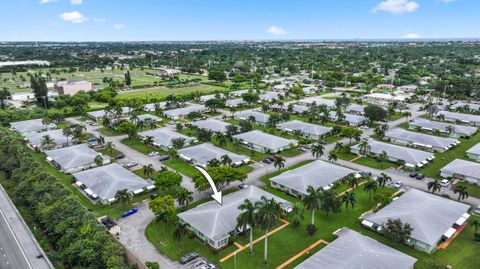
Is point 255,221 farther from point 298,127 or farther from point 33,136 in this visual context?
point 33,136

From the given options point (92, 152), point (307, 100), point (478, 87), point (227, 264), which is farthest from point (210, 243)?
point (478, 87)

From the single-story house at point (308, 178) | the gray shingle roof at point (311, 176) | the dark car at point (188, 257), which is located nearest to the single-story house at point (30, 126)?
the single-story house at point (308, 178)

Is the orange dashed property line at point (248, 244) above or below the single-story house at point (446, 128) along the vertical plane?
below

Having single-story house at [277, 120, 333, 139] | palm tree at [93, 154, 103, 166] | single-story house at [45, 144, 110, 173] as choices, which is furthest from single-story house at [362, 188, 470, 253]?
single-story house at [45, 144, 110, 173]

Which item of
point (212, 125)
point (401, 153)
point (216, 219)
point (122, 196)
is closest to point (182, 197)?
point (216, 219)

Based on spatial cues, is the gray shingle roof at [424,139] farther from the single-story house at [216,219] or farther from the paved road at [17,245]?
the paved road at [17,245]

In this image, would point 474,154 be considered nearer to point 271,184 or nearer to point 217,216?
point 271,184
